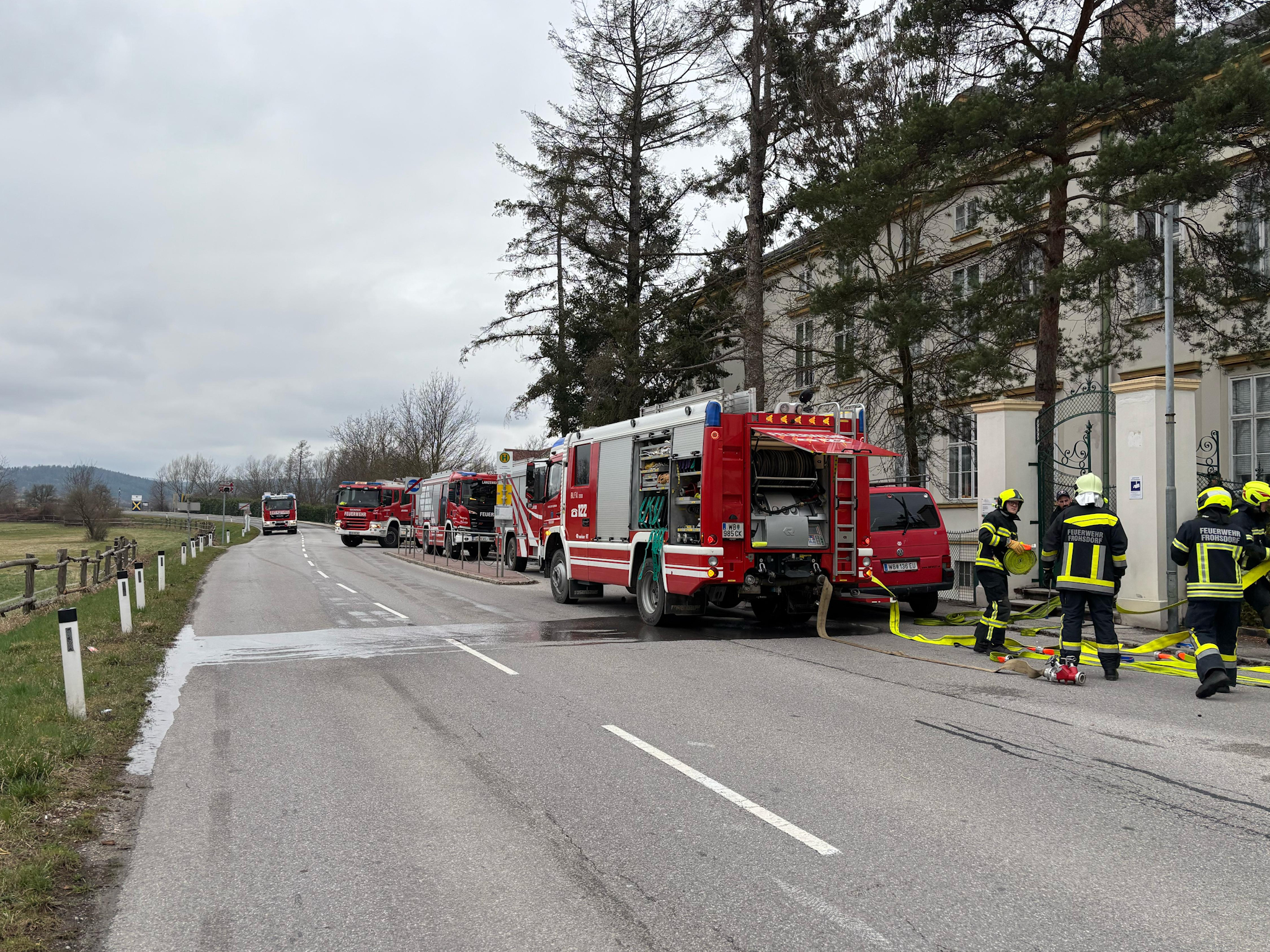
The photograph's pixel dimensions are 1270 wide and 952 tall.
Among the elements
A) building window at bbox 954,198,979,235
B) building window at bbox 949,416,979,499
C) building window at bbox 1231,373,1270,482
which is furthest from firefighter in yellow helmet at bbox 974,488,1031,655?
building window at bbox 949,416,979,499

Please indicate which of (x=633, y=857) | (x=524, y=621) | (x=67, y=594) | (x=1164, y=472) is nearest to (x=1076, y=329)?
(x=1164, y=472)

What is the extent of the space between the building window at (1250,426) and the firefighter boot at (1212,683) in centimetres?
1191

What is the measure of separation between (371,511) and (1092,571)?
44.9 metres

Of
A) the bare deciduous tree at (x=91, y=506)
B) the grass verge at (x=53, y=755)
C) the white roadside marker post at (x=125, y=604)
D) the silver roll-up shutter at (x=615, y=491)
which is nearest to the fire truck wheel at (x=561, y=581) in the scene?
the silver roll-up shutter at (x=615, y=491)

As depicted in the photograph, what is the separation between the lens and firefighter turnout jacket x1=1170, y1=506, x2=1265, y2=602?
27.6 feet

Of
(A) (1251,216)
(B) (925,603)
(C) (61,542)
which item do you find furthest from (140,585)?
(C) (61,542)

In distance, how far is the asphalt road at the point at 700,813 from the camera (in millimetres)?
3793

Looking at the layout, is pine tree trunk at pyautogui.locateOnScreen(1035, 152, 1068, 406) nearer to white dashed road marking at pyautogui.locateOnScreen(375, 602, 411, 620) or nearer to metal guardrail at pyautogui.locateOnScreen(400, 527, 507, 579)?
white dashed road marking at pyautogui.locateOnScreen(375, 602, 411, 620)

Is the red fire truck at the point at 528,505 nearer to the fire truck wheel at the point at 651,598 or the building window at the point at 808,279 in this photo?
the fire truck wheel at the point at 651,598

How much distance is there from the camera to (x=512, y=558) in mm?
28094

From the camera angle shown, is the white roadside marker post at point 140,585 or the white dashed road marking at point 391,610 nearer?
the white dashed road marking at point 391,610

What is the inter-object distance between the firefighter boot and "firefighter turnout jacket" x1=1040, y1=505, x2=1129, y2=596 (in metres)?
1.21

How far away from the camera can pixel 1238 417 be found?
19.0 meters

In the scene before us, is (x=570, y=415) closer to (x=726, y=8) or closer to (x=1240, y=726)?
(x=726, y=8)
